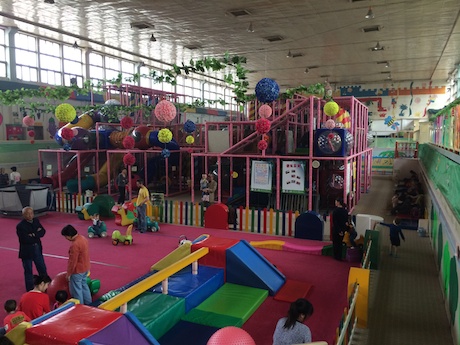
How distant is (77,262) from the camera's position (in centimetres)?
623

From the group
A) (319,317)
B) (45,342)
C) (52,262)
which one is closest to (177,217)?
(52,262)

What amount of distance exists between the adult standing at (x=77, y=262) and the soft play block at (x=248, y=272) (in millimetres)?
2492

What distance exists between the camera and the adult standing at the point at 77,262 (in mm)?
6156

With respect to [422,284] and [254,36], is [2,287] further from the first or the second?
[254,36]

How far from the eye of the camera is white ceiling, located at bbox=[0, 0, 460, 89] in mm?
13547

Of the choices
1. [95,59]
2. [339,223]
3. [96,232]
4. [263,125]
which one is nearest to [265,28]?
[263,125]

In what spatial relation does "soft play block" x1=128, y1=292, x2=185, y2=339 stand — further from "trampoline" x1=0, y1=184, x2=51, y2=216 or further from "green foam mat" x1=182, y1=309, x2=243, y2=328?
"trampoline" x1=0, y1=184, x2=51, y2=216

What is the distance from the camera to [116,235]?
10125 mm

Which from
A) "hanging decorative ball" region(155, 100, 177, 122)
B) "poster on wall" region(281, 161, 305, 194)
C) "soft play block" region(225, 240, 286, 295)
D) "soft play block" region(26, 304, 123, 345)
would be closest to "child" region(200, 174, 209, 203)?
"poster on wall" region(281, 161, 305, 194)

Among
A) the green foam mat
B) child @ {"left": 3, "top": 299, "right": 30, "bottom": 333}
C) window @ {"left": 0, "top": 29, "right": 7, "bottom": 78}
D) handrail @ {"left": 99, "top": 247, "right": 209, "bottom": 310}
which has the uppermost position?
window @ {"left": 0, "top": 29, "right": 7, "bottom": 78}

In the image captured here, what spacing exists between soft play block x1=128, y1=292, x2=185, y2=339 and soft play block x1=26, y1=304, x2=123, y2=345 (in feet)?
3.45

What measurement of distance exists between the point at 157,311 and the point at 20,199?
372 inches

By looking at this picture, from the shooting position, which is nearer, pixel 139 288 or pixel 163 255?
A: pixel 139 288

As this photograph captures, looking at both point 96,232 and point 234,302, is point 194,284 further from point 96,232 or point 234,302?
point 96,232
